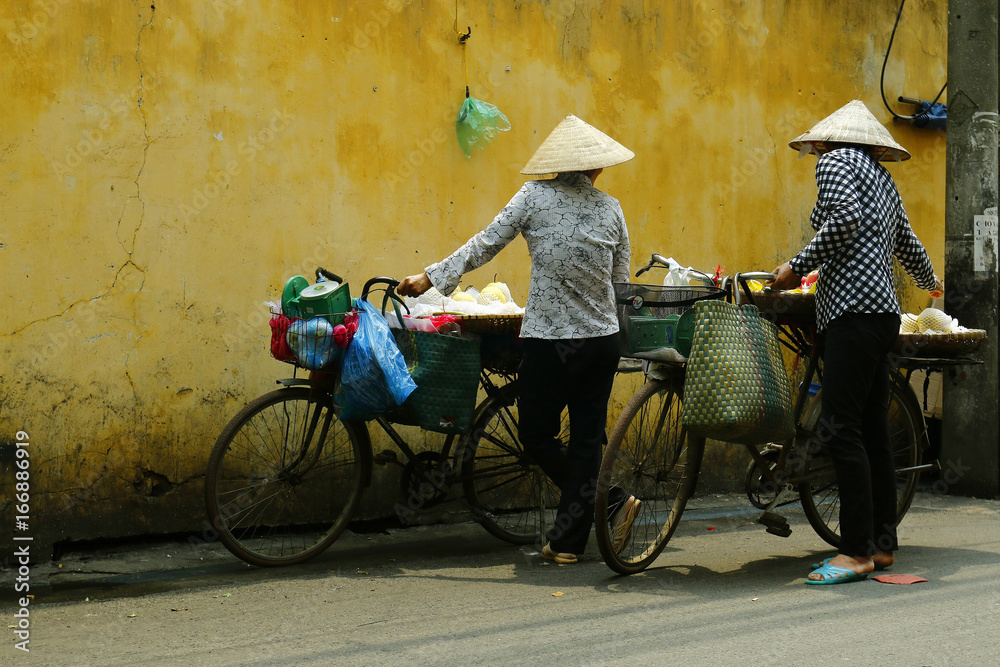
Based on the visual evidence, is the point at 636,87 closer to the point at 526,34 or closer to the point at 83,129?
the point at 526,34

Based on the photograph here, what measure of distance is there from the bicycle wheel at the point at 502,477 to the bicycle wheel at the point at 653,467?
2.19 ft

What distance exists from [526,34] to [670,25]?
1.16 m

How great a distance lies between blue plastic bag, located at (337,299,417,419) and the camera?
470 centimetres

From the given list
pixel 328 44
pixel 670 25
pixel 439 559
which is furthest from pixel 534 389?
pixel 670 25

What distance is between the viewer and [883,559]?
4898 millimetres

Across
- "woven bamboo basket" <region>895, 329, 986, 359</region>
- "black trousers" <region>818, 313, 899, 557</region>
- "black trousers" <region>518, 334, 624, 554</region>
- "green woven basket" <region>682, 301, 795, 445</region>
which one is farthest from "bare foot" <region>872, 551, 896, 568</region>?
"black trousers" <region>518, 334, 624, 554</region>

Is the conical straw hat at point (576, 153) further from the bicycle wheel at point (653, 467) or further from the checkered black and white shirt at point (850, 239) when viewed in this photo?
Answer: the bicycle wheel at point (653, 467)

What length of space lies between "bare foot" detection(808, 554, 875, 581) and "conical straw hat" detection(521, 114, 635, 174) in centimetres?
211

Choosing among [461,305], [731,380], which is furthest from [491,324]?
[731,380]

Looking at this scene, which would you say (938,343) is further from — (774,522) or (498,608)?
(498,608)

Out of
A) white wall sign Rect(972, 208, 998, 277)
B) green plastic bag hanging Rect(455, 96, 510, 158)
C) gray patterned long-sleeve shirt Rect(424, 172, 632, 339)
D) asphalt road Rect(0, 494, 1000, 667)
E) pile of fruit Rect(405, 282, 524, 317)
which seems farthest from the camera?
white wall sign Rect(972, 208, 998, 277)

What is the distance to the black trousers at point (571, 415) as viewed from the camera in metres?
4.77

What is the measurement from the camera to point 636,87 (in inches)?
271

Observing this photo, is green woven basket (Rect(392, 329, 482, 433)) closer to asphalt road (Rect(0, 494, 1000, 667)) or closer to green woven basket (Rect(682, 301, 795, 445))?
asphalt road (Rect(0, 494, 1000, 667))
